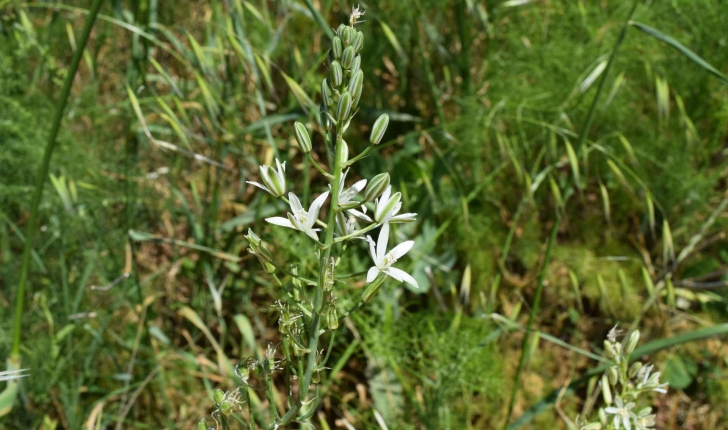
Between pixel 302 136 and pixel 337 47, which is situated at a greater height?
pixel 337 47

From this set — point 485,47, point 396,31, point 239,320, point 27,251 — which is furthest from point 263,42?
point 27,251

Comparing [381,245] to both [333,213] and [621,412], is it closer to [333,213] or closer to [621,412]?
[333,213]

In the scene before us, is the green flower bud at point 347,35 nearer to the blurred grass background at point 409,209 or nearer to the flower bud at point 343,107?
the flower bud at point 343,107

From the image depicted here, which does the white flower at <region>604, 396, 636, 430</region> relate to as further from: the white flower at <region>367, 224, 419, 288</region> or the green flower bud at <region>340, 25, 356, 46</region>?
the green flower bud at <region>340, 25, 356, 46</region>

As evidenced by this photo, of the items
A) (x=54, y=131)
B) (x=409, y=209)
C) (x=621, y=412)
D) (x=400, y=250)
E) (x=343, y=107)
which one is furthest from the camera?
(x=409, y=209)

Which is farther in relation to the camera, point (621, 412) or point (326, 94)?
point (621, 412)

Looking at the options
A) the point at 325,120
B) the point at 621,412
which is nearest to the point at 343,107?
the point at 325,120

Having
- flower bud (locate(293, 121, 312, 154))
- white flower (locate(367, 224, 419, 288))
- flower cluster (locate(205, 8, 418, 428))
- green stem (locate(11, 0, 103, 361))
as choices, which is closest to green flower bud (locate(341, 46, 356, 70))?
flower cluster (locate(205, 8, 418, 428))

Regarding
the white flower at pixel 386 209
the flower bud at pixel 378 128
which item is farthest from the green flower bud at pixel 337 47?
the white flower at pixel 386 209
